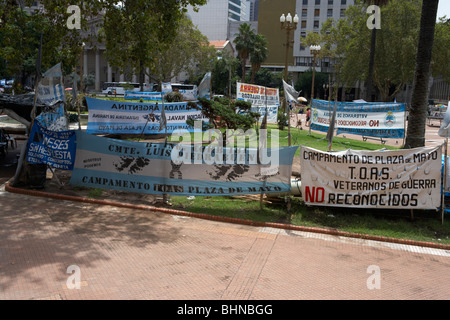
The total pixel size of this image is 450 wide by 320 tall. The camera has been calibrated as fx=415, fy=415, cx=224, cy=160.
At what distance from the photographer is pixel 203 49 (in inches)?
2611

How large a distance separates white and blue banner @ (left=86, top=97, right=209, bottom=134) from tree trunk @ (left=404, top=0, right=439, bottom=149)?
9939mm

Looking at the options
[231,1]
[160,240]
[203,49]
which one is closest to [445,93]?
[203,49]

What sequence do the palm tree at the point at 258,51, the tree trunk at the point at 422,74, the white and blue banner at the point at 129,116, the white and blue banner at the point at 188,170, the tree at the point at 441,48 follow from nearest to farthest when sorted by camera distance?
1. the white and blue banner at the point at 188,170
2. the tree trunk at the point at 422,74
3. the white and blue banner at the point at 129,116
4. the tree at the point at 441,48
5. the palm tree at the point at 258,51

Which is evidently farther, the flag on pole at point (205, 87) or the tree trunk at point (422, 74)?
the flag on pole at point (205, 87)

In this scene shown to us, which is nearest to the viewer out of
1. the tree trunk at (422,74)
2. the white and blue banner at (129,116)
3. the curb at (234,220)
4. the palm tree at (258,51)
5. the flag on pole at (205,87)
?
the curb at (234,220)

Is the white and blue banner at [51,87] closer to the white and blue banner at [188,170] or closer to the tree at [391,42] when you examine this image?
the white and blue banner at [188,170]

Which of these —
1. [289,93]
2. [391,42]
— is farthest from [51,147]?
[391,42]

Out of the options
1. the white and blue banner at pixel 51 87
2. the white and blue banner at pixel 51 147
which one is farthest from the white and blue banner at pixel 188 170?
the white and blue banner at pixel 51 87

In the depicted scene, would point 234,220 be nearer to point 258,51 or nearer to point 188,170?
point 188,170

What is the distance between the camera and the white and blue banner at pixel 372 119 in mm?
20513

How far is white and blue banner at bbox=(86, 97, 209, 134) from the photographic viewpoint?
17547 mm

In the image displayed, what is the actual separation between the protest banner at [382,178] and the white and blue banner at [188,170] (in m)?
1.03

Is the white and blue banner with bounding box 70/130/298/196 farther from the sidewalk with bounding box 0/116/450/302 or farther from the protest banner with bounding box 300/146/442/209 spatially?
the protest banner with bounding box 300/146/442/209

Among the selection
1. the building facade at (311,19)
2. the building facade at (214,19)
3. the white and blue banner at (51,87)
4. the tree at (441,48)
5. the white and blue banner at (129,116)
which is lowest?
the white and blue banner at (129,116)
